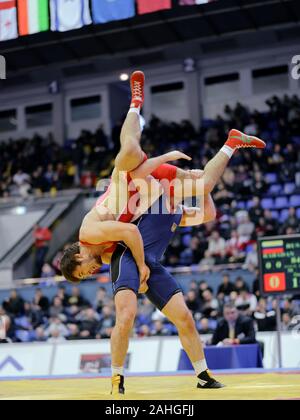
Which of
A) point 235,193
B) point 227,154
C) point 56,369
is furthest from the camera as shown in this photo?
point 235,193

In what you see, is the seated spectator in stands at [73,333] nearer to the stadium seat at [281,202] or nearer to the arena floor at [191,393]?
the stadium seat at [281,202]

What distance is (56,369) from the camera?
1297 centimetres

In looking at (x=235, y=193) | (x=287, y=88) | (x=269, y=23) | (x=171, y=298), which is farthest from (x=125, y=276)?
(x=287, y=88)

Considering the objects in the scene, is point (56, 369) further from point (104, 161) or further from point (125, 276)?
point (104, 161)

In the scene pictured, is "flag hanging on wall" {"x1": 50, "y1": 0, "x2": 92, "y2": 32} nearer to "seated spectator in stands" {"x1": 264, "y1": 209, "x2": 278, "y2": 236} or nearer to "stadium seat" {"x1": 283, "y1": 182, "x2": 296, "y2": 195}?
"stadium seat" {"x1": 283, "y1": 182, "x2": 296, "y2": 195}

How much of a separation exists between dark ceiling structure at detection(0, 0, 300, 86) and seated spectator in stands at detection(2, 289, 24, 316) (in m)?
8.05

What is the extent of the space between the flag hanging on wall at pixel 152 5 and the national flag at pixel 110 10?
28 centimetres

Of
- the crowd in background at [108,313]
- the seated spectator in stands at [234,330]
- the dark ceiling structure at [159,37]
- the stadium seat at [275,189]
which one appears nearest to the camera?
the seated spectator in stands at [234,330]

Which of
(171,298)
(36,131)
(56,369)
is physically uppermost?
(36,131)

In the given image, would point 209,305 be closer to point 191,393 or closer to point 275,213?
point 275,213

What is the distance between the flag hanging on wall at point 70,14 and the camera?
63.9 feet

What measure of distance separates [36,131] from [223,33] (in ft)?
26.1

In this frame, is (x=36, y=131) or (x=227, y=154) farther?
(x=36, y=131)

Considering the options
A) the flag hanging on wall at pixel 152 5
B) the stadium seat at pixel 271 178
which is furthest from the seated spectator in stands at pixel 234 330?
the flag hanging on wall at pixel 152 5
